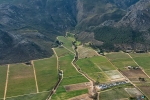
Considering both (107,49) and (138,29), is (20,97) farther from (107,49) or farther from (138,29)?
(138,29)

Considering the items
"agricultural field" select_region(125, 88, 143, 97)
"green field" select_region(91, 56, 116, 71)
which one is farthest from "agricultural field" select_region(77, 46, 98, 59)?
"agricultural field" select_region(125, 88, 143, 97)

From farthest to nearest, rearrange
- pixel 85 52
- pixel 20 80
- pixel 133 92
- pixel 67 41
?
pixel 67 41 < pixel 85 52 < pixel 20 80 < pixel 133 92

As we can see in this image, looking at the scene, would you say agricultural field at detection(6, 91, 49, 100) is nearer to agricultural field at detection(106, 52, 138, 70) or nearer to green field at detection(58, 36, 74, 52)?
agricultural field at detection(106, 52, 138, 70)

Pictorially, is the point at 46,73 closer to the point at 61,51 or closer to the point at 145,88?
the point at 61,51

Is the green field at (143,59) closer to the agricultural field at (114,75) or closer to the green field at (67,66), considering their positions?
the agricultural field at (114,75)

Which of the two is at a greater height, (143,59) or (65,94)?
(143,59)

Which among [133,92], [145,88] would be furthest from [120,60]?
[133,92]

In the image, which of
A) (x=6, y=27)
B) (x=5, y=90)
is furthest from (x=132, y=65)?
(x=6, y=27)
